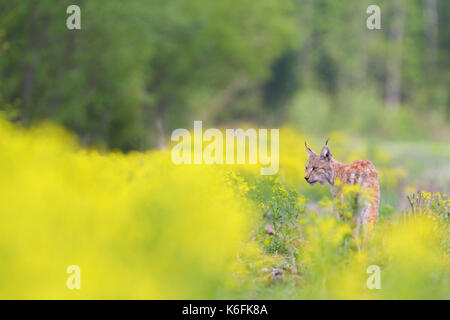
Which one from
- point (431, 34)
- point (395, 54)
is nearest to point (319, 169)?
point (395, 54)

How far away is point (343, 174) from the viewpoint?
7285 mm

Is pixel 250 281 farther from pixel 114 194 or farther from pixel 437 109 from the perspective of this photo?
pixel 437 109

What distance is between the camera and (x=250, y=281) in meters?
6.19

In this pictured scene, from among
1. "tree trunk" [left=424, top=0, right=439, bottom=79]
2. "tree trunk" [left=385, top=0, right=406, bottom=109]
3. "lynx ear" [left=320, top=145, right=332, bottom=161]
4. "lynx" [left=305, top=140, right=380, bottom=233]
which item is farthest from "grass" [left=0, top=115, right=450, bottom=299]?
"tree trunk" [left=424, top=0, right=439, bottom=79]

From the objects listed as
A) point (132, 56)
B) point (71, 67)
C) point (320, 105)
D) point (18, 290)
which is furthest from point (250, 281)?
point (320, 105)

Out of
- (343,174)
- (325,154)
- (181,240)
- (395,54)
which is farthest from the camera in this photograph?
(395,54)

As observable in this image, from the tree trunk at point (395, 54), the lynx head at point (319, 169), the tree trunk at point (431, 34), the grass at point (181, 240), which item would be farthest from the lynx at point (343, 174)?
the tree trunk at point (431, 34)

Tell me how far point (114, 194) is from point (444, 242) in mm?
3251

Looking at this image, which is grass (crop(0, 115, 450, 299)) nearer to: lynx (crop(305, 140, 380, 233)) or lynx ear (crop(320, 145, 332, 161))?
lynx (crop(305, 140, 380, 233))

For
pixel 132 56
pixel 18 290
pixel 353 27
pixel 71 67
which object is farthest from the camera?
pixel 353 27

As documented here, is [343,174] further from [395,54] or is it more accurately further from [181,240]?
[395,54]

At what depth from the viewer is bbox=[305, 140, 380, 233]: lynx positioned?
6.84 meters
